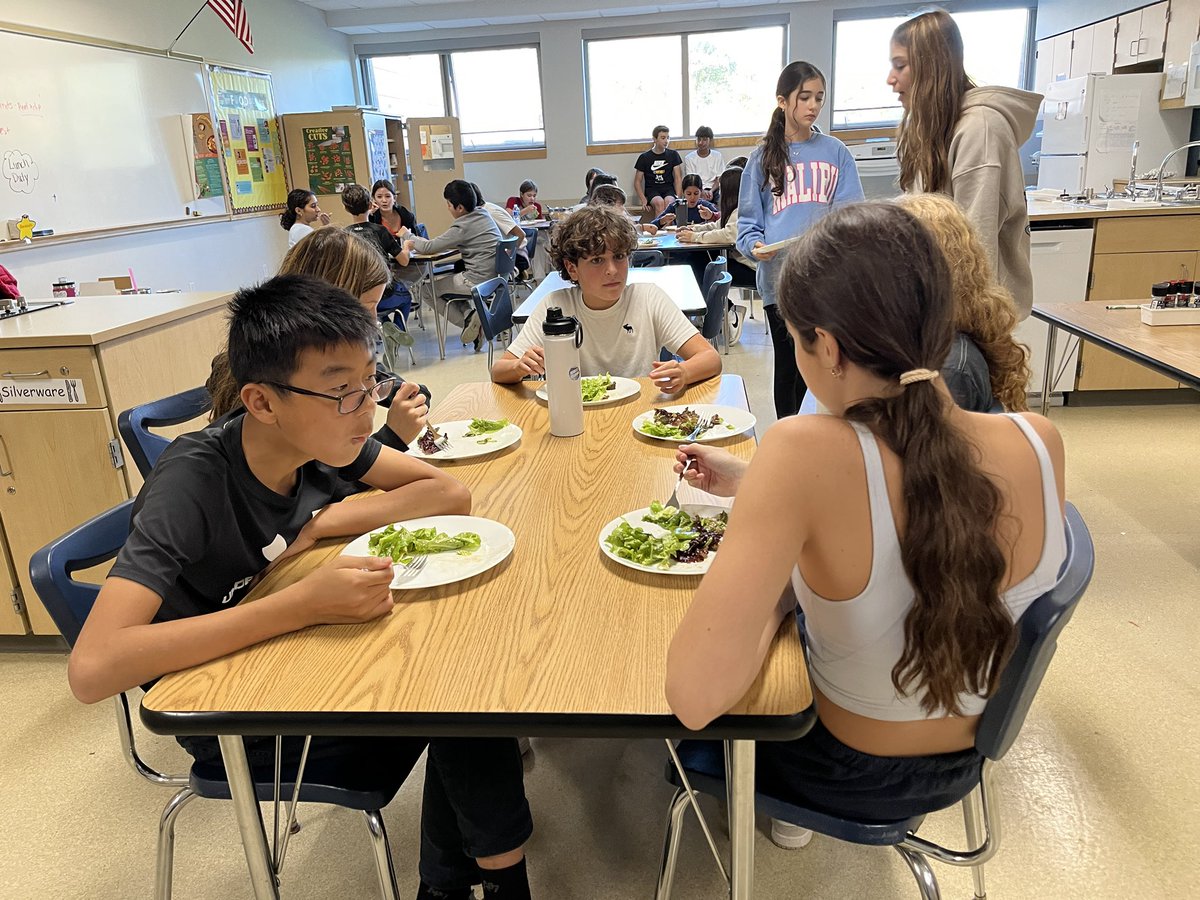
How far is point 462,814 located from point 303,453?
0.60 metres

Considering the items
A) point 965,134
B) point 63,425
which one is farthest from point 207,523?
point 965,134

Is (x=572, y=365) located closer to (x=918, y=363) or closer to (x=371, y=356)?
(x=371, y=356)

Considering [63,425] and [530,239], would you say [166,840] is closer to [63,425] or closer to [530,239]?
[63,425]

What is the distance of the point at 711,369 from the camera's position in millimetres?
2199

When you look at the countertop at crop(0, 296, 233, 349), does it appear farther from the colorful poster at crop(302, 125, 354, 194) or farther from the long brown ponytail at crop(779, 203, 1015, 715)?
the colorful poster at crop(302, 125, 354, 194)

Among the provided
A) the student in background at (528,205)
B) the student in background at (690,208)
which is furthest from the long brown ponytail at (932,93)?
the student in background at (528,205)

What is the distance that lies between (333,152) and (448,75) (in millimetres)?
2942

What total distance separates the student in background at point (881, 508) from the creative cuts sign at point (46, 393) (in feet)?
6.84

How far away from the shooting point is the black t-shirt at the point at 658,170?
9.60m

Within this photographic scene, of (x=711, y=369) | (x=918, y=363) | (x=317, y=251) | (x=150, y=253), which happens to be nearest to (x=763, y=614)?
(x=918, y=363)

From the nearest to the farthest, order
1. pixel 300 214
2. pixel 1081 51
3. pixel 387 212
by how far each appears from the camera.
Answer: pixel 300 214
pixel 387 212
pixel 1081 51

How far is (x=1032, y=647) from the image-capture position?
94 cm

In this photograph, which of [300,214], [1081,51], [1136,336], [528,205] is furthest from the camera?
[528,205]

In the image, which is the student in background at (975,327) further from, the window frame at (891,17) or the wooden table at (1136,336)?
the window frame at (891,17)
